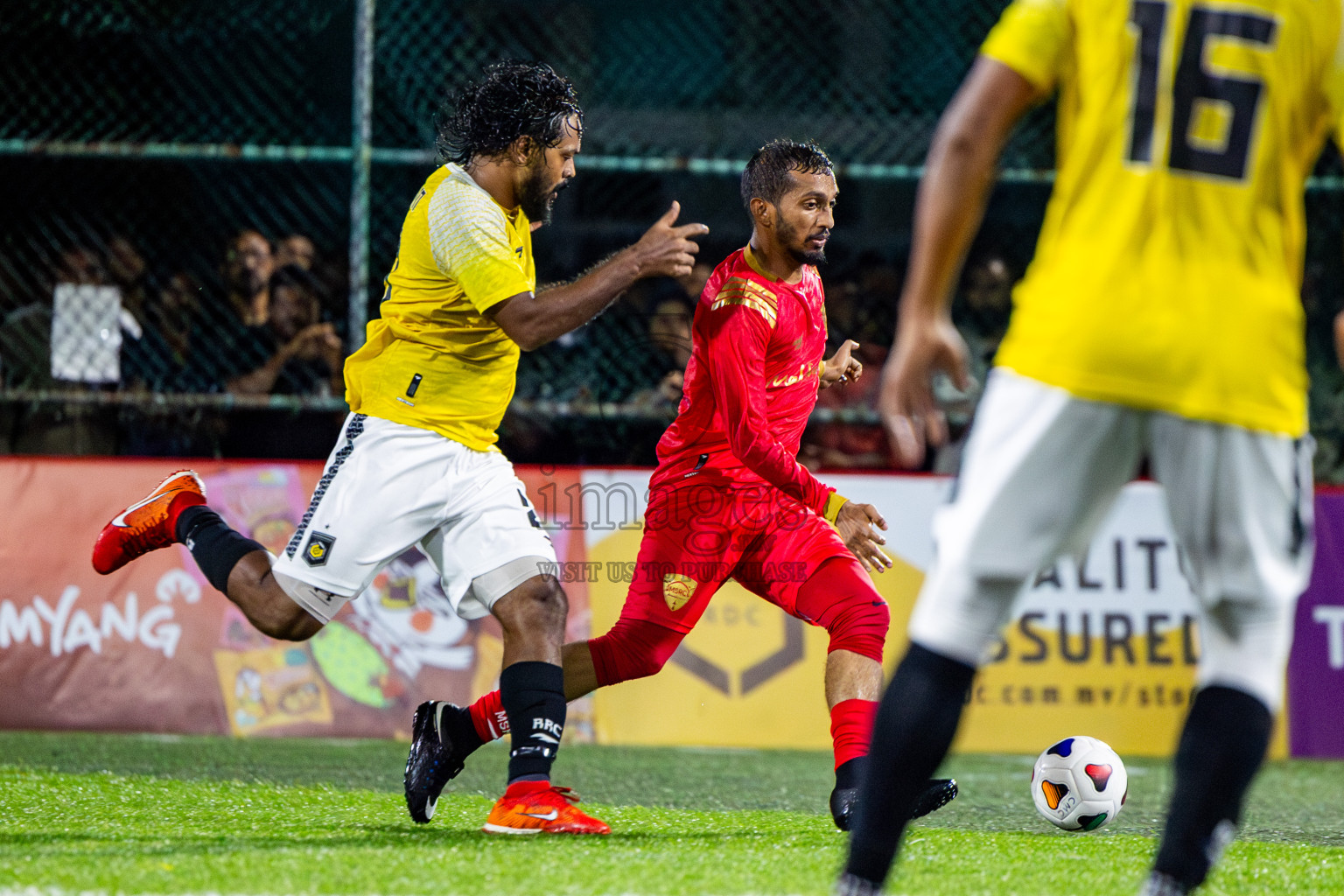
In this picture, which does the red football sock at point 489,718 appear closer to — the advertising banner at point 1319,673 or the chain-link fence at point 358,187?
the chain-link fence at point 358,187

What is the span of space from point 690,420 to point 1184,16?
2537 mm

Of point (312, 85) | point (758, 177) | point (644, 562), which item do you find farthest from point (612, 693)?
point (312, 85)

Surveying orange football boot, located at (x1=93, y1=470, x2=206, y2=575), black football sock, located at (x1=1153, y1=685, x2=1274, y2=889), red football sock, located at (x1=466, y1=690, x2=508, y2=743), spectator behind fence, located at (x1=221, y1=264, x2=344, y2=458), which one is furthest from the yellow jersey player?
spectator behind fence, located at (x1=221, y1=264, x2=344, y2=458)

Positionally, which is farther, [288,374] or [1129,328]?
[288,374]

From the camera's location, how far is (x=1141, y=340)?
7.88ft

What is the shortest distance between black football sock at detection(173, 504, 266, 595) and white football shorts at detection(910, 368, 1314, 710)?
8.32 feet

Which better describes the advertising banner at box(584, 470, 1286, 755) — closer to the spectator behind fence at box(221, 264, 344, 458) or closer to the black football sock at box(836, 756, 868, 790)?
the spectator behind fence at box(221, 264, 344, 458)

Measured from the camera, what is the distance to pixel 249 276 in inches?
310

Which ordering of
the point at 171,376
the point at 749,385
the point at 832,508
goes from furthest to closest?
the point at 171,376, the point at 832,508, the point at 749,385

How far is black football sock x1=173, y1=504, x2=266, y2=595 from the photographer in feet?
14.7

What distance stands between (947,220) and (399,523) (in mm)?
2216

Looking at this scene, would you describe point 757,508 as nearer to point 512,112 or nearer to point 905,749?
point 512,112

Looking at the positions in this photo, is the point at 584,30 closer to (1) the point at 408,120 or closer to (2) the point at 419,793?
(1) the point at 408,120

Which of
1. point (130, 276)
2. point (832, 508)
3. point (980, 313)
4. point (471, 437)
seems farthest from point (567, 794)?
point (980, 313)
